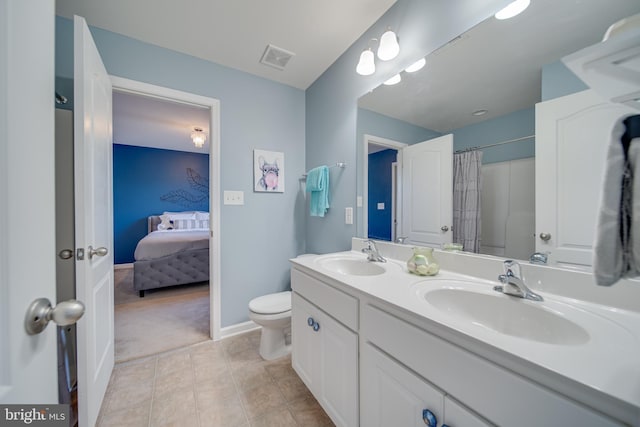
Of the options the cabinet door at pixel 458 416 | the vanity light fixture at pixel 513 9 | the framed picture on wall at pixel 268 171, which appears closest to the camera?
the cabinet door at pixel 458 416

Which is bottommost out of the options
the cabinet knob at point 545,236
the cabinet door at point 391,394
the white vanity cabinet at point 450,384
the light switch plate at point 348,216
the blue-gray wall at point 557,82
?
the cabinet door at point 391,394

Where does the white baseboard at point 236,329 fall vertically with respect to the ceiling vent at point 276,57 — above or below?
below

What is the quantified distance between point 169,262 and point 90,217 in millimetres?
2267

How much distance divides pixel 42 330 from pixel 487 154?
151cm

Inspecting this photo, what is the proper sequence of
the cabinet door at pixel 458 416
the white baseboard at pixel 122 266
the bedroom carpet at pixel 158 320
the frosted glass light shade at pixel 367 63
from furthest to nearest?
the white baseboard at pixel 122 266, the bedroom carpet at pixel 158 320, the frosted glass light shade at pixel 367 63, the cabinet door at pixel 458 416

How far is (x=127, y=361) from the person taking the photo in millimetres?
1692

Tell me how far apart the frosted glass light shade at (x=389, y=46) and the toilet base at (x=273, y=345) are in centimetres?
201

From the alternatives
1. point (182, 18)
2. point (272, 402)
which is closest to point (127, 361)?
point (272, 402)

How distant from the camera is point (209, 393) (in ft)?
4.57

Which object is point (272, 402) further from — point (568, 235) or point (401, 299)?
point (568, 235)

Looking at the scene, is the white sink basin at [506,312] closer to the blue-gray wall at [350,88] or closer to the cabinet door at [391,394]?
the cabinet door at [391,394]

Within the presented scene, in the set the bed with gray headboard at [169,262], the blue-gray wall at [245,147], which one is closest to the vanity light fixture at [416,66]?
the blue-gray wall at [245,147]

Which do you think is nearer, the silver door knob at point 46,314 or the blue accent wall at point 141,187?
the silver door knob at point 46,314

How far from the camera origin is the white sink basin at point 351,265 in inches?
55.1
